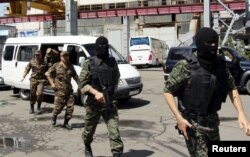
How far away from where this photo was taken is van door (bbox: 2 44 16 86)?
13.6 metres

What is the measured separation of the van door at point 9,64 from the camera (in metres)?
13.6

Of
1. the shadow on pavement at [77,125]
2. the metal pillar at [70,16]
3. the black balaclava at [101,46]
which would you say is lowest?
the shadow on pavement at [77,125]

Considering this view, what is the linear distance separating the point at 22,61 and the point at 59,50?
1.75 metres

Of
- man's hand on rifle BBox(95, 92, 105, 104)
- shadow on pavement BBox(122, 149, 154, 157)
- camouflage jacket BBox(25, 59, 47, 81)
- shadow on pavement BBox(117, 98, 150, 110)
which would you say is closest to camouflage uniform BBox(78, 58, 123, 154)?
man's hand on rifle BBox(95, 92, 105, 104)

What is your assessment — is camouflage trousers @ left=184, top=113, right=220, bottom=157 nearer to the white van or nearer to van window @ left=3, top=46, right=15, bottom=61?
the white van

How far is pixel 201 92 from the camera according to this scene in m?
3.66

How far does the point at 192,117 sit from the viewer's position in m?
3.76

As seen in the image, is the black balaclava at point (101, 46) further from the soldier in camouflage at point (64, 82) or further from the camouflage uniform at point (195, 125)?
the soldier in camouflage at point (64, 82)

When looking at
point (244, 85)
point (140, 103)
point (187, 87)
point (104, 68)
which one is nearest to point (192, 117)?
point (187, 87)

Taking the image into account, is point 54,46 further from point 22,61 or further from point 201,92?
point 201,92

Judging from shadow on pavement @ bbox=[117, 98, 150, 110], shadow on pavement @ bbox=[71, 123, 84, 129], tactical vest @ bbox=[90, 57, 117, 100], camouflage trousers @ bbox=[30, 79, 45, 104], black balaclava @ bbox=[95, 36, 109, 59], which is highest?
black balaclava @ bbox=[95, 36, 109, 59]

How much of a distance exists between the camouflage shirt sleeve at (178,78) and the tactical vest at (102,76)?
2.01 metres

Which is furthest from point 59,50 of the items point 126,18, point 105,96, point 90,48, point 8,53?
point 126,18

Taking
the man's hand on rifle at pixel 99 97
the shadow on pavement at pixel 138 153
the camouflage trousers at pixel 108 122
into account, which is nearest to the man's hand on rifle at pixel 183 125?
the man's hand on rifle at pixel 99 97
